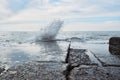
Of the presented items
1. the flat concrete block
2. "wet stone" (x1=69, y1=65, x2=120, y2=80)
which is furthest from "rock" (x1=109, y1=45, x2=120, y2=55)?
"wet stone" (x1=69, y1=65, x2=120, y2=80)

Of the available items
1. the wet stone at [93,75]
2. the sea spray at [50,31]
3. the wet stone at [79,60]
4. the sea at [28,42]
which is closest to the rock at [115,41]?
the sea at [28,42]

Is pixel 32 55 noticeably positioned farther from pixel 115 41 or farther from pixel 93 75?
pixel 93 75

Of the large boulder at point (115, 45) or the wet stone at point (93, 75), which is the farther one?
the large boulder at point (115, 45)

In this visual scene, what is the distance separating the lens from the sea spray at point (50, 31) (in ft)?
62.4

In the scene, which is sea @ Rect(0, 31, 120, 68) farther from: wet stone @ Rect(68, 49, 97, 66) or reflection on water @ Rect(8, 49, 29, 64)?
wet stone @ Rect(68, 49, 97, 66)

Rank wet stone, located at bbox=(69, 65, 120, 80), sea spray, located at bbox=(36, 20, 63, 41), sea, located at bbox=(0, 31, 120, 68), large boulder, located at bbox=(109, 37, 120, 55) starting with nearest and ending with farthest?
wet stone, located at bbox=(69, 65, 120, 80) < sea, located at bbox=(0, 31, 120, 68) < large boulder, located at bbox=(109, 37, 120, 55) < sea spray, located at bbox=(36, 20, 63, 41)

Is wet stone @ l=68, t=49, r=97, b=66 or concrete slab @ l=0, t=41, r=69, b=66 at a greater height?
wet stone @ l=68, t=49, r=97, b=66

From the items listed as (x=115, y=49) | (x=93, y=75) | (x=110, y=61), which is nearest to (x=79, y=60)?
(x=110, y=61)

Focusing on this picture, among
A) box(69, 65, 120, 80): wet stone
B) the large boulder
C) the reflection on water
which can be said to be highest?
the large boulder

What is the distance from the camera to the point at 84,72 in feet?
8.92

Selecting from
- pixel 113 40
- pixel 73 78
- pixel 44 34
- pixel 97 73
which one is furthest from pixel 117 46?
pixel 44 34

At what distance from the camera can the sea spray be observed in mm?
19009

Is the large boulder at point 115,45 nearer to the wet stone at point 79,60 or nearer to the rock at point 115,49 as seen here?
the rock at point 115,49

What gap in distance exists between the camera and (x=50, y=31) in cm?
1986
